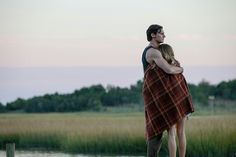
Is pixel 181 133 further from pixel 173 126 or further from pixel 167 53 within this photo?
pixel 167 53

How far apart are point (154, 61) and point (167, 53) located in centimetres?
18

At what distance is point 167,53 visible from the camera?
28.8 ft

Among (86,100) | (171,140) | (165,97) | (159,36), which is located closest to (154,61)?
(159,36)

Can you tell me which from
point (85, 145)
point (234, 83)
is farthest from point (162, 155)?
point (234, 83)

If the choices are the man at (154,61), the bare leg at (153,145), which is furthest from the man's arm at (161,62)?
the bare leg at (153,145)

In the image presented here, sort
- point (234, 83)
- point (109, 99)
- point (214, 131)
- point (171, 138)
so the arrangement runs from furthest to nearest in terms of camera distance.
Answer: point (234, 83)
point (109, 99)
point (214, 131)
point (171, 138)

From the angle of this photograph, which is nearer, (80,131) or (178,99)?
(178,99)

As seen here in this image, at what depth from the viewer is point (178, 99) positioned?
8.79m

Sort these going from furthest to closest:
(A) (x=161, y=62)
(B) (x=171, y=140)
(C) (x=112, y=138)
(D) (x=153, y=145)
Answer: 1. (C) (x=112, y=138)
2. (D) (x=153, y=145)
3. (B) (x=171, y=140)
4. (A) (x=161, y=62)

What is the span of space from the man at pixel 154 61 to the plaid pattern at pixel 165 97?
0.19 ft

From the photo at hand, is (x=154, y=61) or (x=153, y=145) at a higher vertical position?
(x=154, y=61)

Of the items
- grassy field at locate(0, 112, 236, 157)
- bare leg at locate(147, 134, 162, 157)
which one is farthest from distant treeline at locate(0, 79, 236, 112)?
bare leg at locate(147, 134, 162, 157)

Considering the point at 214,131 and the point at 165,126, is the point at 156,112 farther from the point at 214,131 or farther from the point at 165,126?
the point at 214,131

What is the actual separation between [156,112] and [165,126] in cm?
18
